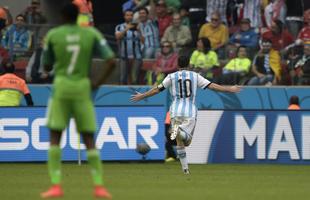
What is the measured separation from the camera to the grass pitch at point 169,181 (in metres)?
12.9

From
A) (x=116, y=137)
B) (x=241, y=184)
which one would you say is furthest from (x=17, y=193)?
(x=116, y=137)

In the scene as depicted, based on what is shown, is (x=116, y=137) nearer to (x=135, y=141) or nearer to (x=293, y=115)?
(x=135, y=141)

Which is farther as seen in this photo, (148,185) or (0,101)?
(0,101)

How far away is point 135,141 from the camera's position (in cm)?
2109

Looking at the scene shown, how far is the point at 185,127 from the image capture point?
57.7 feet

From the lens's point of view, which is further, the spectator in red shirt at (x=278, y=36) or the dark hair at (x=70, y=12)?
the spectator in red shirt at (x=278, y=36)

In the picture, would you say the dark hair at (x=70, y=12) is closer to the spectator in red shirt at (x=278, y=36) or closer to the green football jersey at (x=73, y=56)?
the green football jersey at (x=73, y=56)

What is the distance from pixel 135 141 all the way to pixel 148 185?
6.47 m

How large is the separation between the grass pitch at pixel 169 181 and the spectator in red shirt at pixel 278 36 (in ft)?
15.2

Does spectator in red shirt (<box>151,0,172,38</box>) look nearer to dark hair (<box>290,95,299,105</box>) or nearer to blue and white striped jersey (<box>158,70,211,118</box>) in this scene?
dark hair (<box>290,95,299,105</box>)

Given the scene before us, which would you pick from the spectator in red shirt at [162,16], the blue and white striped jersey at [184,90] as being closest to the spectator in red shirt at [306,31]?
the spectator in red shirt at [162,16]

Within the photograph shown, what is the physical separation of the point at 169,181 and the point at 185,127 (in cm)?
225

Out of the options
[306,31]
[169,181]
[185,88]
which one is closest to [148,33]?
[306,31]

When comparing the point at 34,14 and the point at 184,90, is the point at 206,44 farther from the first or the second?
the point at 184,90
